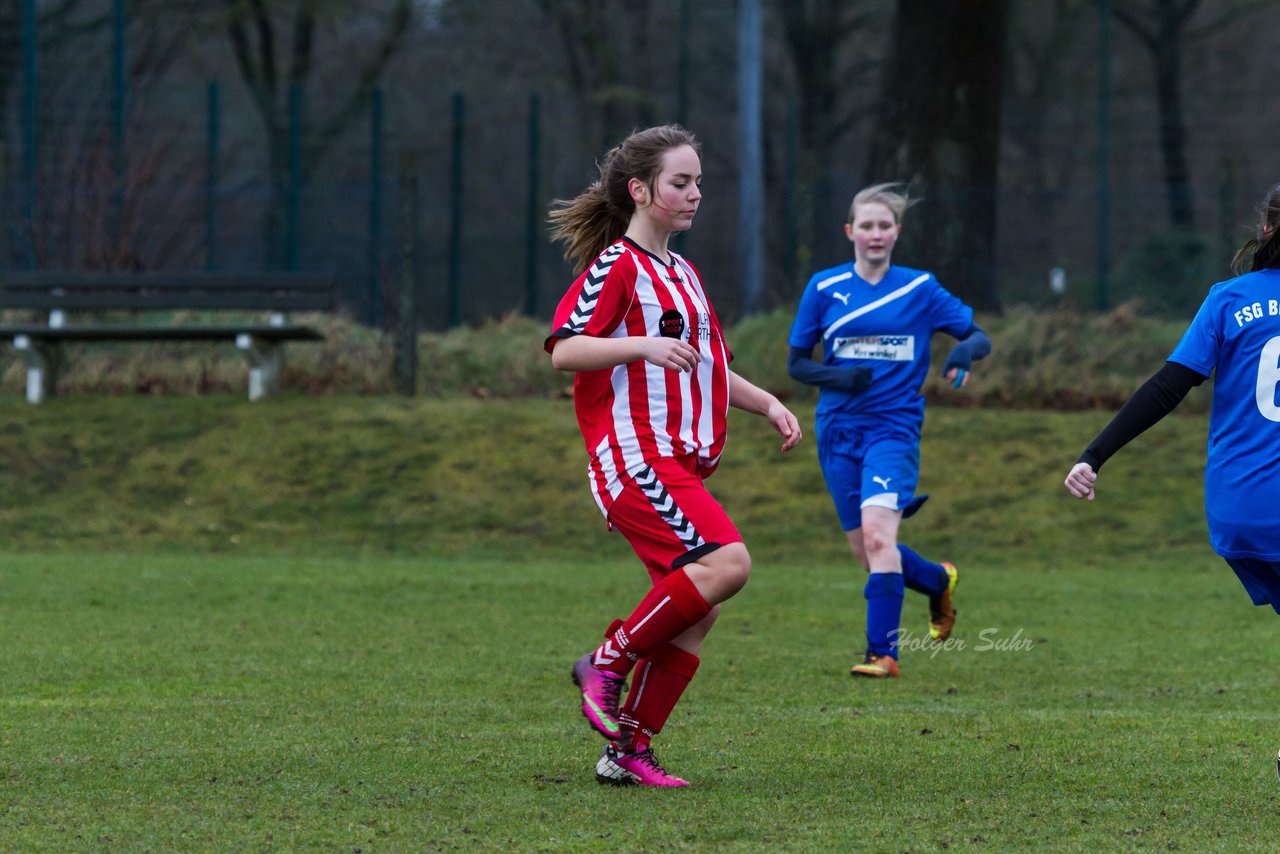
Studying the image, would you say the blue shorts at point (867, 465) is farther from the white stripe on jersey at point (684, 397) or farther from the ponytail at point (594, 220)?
the white stripe on jersey at point (684, 397)

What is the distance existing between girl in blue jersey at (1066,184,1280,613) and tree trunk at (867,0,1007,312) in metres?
12.8

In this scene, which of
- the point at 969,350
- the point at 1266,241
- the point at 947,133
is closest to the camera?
the point at 1266,241

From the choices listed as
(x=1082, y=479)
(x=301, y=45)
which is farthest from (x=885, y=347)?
(x=301, y=45)

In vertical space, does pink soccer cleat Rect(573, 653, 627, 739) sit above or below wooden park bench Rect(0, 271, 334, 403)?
below

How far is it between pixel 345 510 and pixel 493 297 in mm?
10454

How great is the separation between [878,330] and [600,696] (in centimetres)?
329

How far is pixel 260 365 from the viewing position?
16031mm

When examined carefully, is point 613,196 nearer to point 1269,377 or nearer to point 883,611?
point 1269,377

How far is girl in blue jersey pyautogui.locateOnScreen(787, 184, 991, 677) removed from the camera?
7785 mm

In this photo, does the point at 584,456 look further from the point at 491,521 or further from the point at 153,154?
the point at 153,154

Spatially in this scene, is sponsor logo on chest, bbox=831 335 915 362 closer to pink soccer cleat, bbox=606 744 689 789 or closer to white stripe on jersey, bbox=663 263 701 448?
white stripe on jersey, bbox=663 263 701 448

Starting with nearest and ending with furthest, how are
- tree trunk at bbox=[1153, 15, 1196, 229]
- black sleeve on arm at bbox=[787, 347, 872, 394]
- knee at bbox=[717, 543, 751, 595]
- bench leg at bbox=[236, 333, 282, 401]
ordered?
knee at bbox=[717, 543, 751, 595] → black sleeve on arm at bbox=[787, 347, 872, 394] → bench leg at bbox=[236, 333, 282, 401] → tree trunk at bbox=[1153, 15, 1196, 229]

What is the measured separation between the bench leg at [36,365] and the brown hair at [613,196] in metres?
11.4

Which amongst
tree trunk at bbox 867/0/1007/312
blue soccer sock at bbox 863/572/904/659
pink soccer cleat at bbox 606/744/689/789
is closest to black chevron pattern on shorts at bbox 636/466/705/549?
pink soccer cleat at bbox 606/744/689/789
